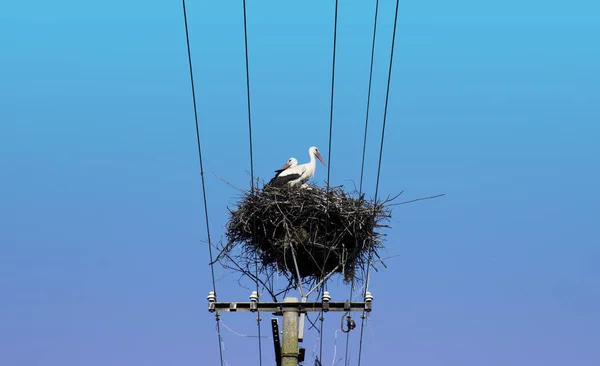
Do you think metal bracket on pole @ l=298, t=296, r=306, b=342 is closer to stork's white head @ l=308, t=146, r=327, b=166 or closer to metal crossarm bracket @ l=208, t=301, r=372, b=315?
metal crossarm bracket @ l=208, t=301, r=372, b=315

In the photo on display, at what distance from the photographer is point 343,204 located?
11.7m

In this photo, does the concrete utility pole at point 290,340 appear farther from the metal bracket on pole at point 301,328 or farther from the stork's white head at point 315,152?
the stork's white head at point 315,152

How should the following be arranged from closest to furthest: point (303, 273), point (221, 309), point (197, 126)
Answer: point (197, 126)
point (221, 309)
point (303, 273)

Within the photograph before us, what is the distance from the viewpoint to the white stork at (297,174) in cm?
1351

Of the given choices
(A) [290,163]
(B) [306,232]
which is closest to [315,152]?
(A) [290,163]

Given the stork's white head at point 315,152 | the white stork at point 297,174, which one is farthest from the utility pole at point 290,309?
the stork's white head at point 315,152

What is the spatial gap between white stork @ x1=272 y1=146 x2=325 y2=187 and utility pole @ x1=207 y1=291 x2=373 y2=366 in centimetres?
347

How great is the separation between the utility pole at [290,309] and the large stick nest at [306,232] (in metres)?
1.30

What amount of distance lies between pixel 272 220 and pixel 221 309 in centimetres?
206

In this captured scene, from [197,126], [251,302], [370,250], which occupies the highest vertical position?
[370,250]

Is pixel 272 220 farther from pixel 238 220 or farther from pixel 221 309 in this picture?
pixel 221 309

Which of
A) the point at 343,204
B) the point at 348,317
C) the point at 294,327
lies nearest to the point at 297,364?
the point at 294,327

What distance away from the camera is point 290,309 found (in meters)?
9.46

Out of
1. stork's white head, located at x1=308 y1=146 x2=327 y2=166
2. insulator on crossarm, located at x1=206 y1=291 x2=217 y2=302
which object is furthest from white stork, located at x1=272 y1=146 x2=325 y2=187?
insulator on crossarm, located at x1=206 y1=291 x2=217 y2=302
